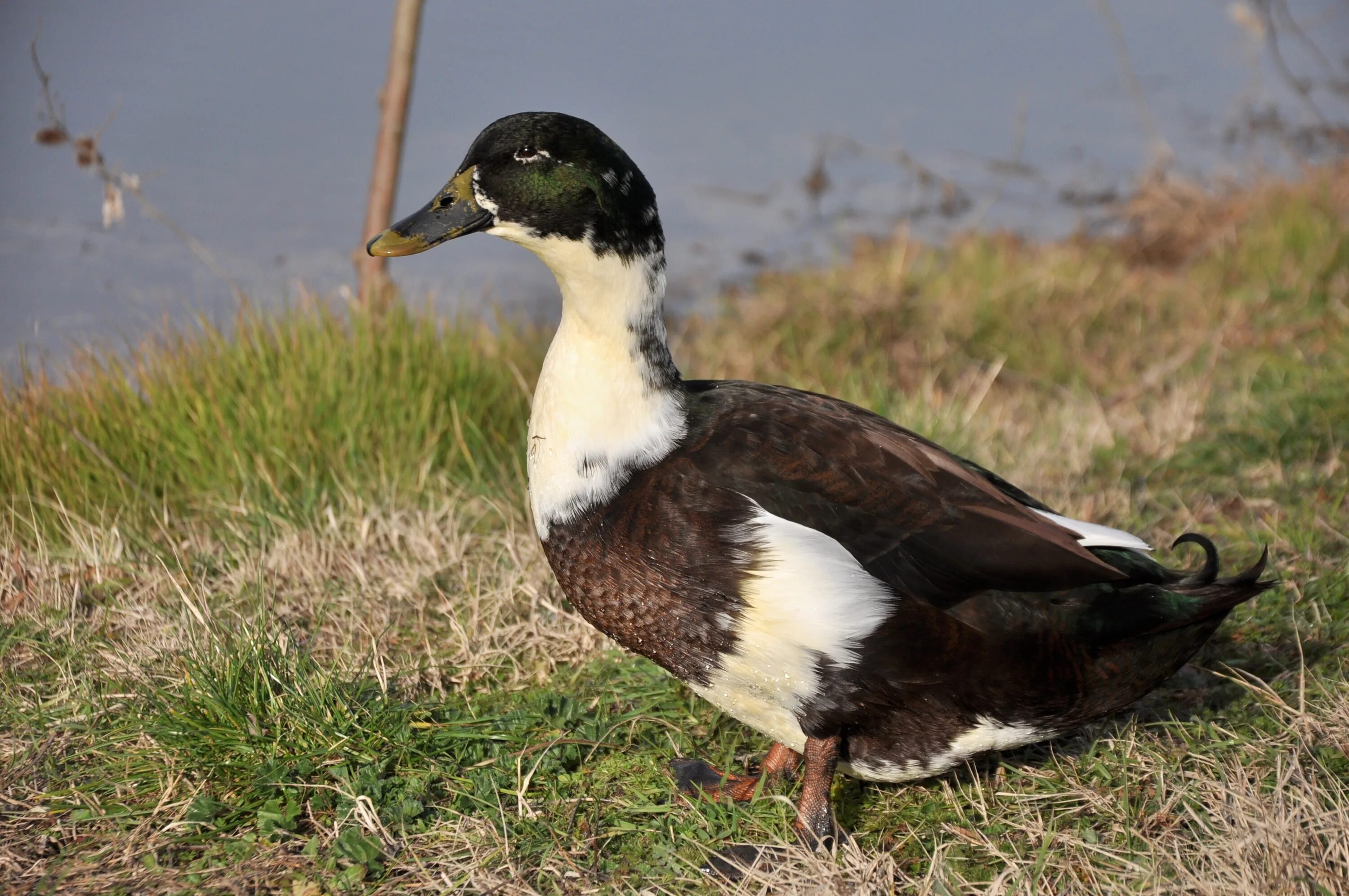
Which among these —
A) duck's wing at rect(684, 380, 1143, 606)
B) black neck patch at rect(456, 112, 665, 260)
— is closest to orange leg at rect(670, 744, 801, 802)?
duck's wing at rect(684, 380, 1143, 606)

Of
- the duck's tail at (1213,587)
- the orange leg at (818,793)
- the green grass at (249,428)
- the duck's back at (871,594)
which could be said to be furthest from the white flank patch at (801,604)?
the green grass at (249,428)

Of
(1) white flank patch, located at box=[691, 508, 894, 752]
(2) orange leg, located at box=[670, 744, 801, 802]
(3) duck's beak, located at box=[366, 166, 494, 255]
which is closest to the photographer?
(1) white flank patch, located at box=[691, 508, 894, 752]

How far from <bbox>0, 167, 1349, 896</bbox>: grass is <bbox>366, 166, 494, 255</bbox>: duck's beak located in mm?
1054

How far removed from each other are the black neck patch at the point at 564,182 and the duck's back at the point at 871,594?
1.73 feet

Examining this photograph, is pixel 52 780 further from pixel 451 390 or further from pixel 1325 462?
pixel 1325 462

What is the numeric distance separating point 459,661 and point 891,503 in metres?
1.49

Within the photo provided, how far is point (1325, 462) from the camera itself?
4.87m

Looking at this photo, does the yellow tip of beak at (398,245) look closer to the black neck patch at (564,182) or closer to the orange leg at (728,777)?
the black neck patch at (564,182)

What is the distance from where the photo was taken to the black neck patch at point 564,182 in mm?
2785

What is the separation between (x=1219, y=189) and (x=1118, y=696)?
837cm

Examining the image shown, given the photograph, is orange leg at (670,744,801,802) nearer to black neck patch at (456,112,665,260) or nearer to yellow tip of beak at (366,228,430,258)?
black neck patch at (456,112,665,260)

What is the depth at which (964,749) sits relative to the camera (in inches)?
111

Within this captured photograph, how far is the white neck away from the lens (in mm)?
2805

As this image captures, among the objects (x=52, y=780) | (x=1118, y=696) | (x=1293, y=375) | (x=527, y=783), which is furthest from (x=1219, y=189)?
(x=52, y=780)
